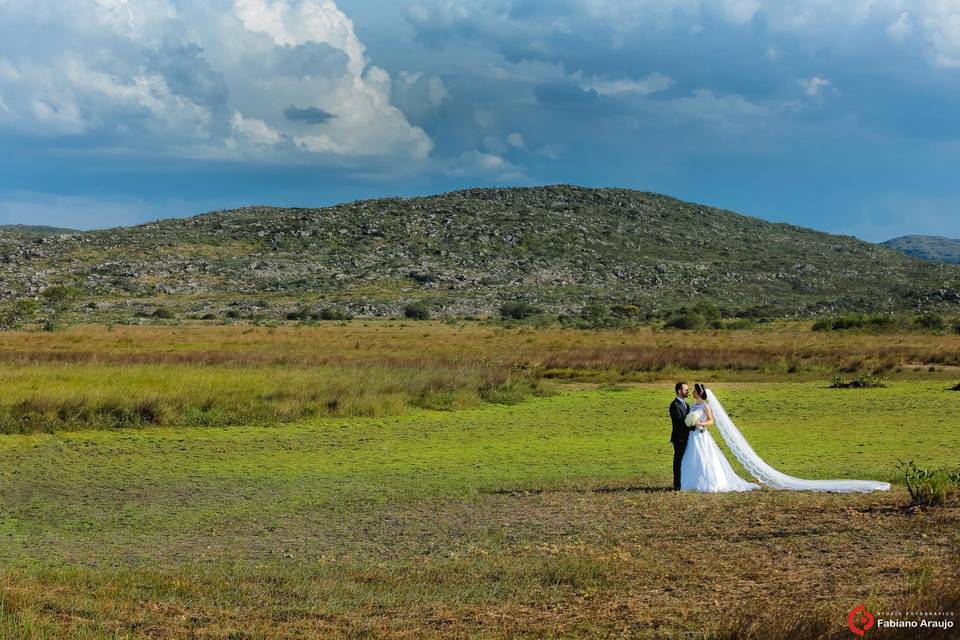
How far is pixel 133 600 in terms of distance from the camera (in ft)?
24.9

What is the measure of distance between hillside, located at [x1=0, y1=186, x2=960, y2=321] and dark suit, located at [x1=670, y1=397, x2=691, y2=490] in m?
66.3

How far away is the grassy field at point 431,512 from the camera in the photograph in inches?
285

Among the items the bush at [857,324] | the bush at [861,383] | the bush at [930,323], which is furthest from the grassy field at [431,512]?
the bush at [930,323]

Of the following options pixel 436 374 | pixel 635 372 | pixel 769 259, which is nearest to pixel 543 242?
pixel 769 259

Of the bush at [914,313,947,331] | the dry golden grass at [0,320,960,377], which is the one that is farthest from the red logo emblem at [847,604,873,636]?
the bush at [914,313,947,331]

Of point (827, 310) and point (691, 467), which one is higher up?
point (827, 310)

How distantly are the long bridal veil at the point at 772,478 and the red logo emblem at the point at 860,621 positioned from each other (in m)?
6.25

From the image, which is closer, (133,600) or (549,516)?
(133,600)

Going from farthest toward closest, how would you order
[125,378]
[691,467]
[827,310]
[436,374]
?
[827,310] → [436,374] → [125,378] → [691,467]

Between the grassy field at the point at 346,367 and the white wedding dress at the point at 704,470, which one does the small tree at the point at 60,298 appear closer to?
the grassy field at the point at 346,367

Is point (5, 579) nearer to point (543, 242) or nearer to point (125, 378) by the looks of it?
point (125, 378)

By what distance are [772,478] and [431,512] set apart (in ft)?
17.0

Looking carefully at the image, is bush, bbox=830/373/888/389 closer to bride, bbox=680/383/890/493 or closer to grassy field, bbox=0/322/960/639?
grassy field, bbox=0/322/960/639

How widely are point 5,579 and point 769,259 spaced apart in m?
123
